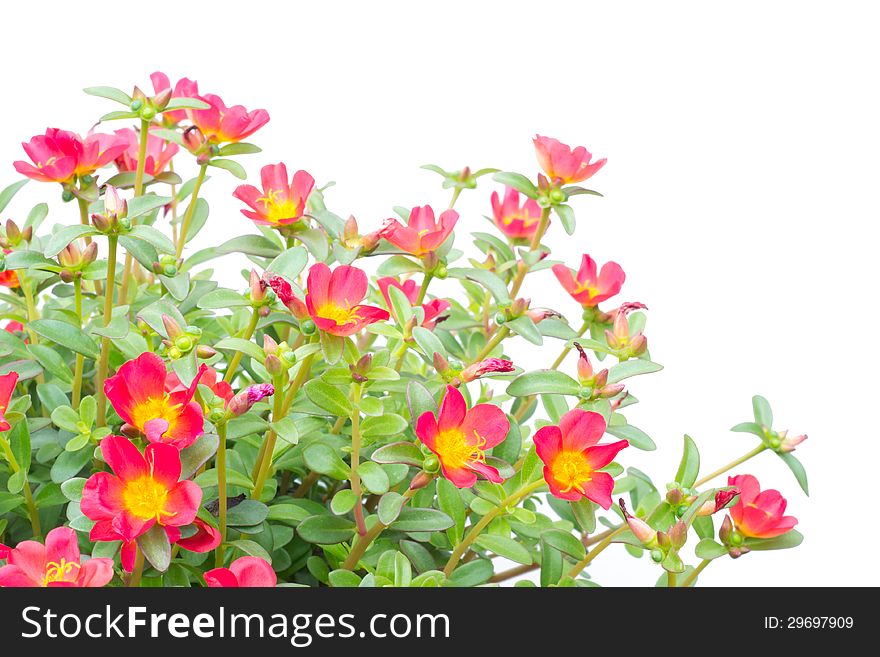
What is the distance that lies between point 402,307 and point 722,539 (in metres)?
0.48

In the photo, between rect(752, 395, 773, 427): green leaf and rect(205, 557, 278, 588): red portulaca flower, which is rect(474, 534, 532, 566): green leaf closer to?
rect(205, 557, 278, 588): red portulaca flower

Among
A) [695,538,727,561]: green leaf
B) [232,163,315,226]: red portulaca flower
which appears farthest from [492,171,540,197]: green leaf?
[695,538,727,561]: green leaf

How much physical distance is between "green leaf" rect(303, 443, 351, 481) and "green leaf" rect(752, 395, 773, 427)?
0.56m

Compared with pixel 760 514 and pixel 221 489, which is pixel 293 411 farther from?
pixel 760 514

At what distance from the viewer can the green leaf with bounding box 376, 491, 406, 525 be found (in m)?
1.02

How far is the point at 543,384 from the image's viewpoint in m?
1.16

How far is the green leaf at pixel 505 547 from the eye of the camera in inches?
44.8

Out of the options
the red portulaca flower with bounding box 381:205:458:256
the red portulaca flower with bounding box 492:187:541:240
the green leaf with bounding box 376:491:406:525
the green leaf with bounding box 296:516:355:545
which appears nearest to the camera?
the green leaf with bounding box 376:491:406:525

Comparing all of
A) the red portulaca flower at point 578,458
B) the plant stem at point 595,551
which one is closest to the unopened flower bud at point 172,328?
the red portulaca flower at point 578,458

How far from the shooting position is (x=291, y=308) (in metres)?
1.02
